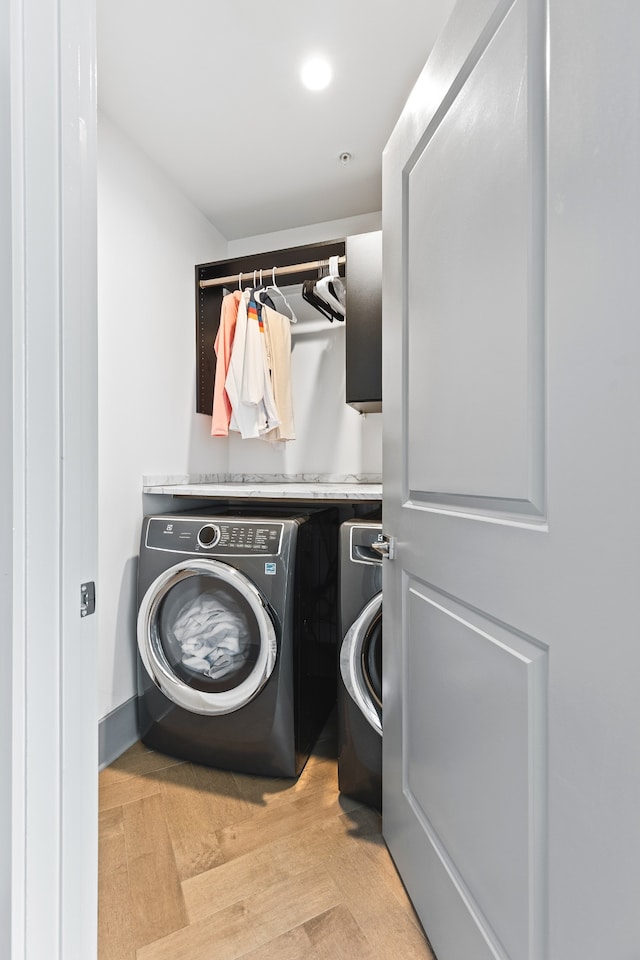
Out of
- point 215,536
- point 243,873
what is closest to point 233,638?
point 215,536

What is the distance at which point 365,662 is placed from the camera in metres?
1.36

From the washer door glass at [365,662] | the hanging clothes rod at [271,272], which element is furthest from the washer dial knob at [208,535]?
the hanging clothes rod at [271,272]

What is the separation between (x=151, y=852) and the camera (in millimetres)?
1192

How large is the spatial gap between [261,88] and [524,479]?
175 centimetres

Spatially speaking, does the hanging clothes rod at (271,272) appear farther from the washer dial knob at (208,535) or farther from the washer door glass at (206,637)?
the washer door glass at (206,637)

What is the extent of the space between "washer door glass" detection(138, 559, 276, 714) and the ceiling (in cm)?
169

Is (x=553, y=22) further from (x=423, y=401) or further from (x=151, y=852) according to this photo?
(x=151, y=852)

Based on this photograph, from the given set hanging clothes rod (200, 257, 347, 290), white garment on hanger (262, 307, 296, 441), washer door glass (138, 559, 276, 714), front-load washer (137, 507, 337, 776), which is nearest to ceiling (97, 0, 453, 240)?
hanging clothes rod (200, 257, 347, 290)

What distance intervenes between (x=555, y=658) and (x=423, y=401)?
0.56 meters

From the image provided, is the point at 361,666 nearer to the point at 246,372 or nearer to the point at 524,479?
the point at 524,479

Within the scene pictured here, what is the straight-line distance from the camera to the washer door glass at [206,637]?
4.72 feet

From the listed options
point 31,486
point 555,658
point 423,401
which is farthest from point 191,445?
point 555,658

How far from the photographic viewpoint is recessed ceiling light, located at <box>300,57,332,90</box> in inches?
56.4

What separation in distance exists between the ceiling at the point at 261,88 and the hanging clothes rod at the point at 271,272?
15.1 inches
